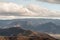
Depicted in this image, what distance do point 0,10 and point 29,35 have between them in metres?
0.97

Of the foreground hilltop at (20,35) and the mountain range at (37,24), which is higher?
the mountain range at (37,24)

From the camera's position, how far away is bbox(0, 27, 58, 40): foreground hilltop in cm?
323

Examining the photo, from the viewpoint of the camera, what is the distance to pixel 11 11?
10.6 ft

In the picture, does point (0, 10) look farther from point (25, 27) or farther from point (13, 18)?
point (25, 27)

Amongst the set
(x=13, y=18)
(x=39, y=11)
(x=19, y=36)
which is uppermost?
(x=39, y=11)

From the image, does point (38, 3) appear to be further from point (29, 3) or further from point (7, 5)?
point (7, 5)

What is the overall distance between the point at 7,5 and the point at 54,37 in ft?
4.73

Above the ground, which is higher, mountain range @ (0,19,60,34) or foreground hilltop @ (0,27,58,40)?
mountain range @ (0,19,60,34)

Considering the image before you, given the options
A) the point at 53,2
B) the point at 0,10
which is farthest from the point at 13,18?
the point at 53,2

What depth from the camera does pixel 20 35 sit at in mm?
3281

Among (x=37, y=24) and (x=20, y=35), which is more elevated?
(x=37, y=24)

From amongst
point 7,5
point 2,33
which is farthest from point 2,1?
point 2,33

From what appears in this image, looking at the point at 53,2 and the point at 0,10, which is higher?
the point at 53,2

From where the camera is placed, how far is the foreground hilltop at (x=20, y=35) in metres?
3.23
